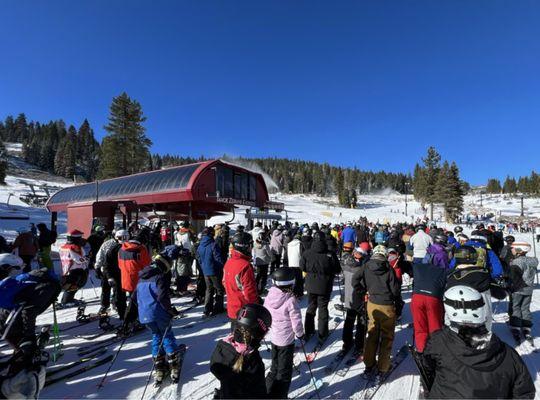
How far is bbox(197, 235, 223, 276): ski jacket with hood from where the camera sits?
6.37 metres

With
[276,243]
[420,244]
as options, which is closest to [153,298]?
[276,243]

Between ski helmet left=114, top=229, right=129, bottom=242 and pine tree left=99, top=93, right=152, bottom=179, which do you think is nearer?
ski helmet left=114, top=229, right=129, bottom=242

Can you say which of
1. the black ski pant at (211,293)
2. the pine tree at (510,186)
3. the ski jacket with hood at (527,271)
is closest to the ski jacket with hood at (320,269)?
the black ski pant at (211,293)

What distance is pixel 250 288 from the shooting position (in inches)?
171

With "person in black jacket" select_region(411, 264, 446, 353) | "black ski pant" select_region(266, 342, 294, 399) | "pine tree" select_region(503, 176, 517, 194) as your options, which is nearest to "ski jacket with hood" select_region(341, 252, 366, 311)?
"person in black jacket" select_region(411, 264, 446, 353)

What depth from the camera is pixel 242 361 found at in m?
2.29

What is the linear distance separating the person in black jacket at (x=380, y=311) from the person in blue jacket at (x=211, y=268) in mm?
3390

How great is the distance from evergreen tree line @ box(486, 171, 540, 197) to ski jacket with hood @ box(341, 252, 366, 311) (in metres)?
133

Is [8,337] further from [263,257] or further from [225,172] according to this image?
[225,172]

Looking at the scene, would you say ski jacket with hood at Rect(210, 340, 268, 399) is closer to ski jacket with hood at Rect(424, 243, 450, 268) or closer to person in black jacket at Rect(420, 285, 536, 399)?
person in black jacket at Rect(420, 285, 536, 399)

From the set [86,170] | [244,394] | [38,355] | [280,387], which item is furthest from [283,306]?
[86,170]

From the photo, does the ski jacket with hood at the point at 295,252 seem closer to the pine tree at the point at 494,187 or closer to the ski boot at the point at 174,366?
the ski boot at the point at 174,366

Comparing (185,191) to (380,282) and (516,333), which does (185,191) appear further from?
(516,333)

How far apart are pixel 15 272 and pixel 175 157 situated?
146480mm
